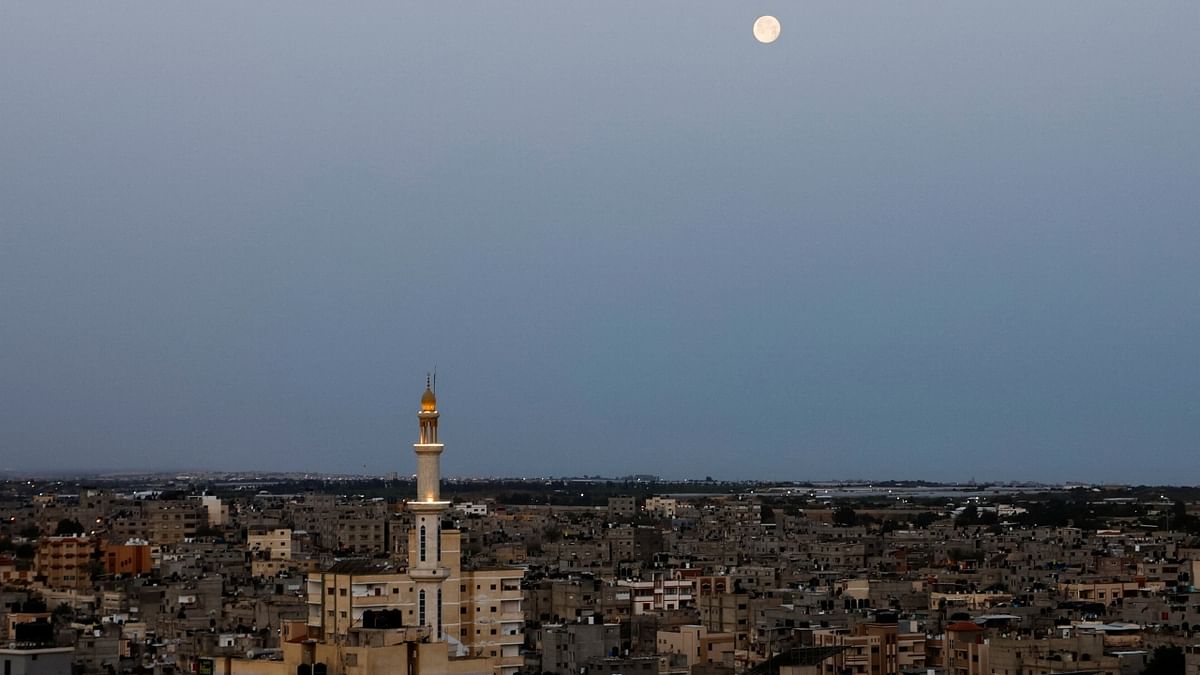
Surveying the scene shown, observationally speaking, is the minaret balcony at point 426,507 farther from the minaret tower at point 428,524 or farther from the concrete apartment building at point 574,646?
the concrete apartment building at point 574,646

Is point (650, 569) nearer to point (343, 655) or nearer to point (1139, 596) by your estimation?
point (1139, 596)

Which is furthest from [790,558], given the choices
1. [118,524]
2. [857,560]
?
[118,524]

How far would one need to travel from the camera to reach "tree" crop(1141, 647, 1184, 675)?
39844mm

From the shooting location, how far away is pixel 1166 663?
132 feet

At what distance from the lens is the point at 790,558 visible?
85.1 meters

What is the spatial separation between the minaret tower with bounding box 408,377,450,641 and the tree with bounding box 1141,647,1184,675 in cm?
1326

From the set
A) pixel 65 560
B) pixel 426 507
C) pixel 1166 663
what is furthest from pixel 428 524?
pixel 65 560

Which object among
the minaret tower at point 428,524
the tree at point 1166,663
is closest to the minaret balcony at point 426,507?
the minaret tower at point 428,524

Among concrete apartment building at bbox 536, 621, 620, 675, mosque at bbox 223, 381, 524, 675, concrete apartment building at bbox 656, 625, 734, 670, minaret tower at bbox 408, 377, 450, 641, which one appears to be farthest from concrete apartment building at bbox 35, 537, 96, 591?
minaret tower at bbox 408, 377, 450, 641


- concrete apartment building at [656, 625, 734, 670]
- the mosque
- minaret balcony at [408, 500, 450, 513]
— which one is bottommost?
concrete apartment building at [656, 625, 734, 670]

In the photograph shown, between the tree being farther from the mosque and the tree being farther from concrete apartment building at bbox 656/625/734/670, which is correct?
the mosque

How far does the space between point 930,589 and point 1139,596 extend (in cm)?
578

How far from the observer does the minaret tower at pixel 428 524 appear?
1328 inches

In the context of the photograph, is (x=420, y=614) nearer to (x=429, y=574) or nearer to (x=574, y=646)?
(x=429, y=574)
